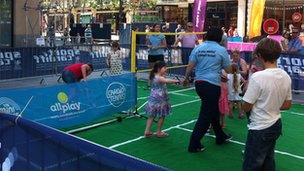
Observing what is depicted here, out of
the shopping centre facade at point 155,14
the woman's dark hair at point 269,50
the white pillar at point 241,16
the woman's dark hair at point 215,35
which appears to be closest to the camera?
the woman's dark hair at point 269,50

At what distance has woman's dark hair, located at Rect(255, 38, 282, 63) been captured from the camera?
13.6 feet

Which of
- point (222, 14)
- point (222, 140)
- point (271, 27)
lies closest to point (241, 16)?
point (222, 14)

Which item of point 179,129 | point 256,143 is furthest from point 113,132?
point 256,143

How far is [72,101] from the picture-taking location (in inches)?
332

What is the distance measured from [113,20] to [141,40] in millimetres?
28915

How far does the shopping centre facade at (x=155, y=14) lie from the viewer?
58.1 feet

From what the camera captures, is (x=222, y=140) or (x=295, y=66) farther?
(x=295, y=66)

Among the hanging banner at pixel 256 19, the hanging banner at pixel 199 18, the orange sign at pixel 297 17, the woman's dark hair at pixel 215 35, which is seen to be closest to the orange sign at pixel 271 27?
the hanging banner at pixel 256 19

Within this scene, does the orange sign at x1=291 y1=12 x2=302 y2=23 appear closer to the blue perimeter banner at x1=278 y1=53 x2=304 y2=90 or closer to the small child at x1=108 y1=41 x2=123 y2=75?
the blue perimeter banner at x1=278 y1=53 x2=304 y2=90

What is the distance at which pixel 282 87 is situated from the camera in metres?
4.26

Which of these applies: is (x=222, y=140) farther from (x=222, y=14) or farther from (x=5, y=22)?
(x=222, y=14)

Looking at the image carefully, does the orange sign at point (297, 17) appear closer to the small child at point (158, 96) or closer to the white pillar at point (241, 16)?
the white pillar at point (241, 16)

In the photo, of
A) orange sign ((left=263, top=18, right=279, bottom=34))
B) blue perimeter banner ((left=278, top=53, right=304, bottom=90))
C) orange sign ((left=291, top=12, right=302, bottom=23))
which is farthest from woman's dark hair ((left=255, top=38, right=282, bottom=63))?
orange sign ((left=291, top=12, right=302, bottom=23))

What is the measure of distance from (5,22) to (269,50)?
15.2 m
